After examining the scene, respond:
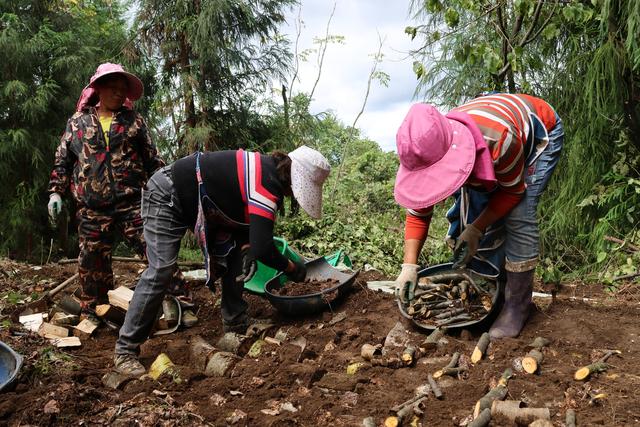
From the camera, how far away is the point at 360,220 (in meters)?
6.96

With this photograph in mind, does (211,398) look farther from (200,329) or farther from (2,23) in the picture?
(2,23)

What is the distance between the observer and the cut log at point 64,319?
369cm

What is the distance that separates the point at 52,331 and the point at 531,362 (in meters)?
2.83

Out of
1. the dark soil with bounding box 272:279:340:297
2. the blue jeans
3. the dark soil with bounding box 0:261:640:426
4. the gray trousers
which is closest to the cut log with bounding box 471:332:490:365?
the dark soil with bounding box 0:261:640:426

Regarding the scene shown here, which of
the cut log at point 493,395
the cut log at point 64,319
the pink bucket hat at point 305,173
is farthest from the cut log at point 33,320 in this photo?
the cut log at point 493,395

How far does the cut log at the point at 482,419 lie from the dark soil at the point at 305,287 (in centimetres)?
182

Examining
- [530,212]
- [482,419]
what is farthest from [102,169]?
[482,419]

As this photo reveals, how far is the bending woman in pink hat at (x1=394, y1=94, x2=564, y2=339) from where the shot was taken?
91.4 inches

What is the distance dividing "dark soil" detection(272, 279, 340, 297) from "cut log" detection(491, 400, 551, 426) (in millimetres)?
1810

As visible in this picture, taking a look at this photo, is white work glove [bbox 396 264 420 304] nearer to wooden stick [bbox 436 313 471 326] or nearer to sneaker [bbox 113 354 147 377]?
wooden stick [bbox 436 313 471 326]

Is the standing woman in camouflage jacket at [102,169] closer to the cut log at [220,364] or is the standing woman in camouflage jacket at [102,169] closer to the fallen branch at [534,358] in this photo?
the cut log at [220,364]

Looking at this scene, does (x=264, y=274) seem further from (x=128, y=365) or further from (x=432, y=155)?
(x=432, y=155)

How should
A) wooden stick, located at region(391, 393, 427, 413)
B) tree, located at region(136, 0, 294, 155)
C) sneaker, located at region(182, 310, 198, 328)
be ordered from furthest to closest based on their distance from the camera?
tree, located at region(136, 0, 294, 155)
sneaker, located at region(182, 310, 198, 328)
wooden stick, located at region(391, 393, 427, 413)

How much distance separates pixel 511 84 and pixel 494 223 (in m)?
2.48
